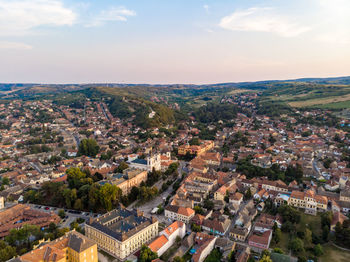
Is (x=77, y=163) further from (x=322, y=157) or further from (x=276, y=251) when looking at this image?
(x=322, y=157)

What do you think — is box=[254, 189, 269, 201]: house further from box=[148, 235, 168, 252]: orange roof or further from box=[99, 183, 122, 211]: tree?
box=[99, 183, 122, 211]: tree

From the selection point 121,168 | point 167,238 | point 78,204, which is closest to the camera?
point 167,238

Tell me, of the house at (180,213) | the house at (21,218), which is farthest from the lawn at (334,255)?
the house at (21,218)

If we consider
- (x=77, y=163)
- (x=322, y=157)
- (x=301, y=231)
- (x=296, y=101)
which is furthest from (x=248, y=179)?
(x=296, y=101)

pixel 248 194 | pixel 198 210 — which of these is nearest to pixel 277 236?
pixel 198 210

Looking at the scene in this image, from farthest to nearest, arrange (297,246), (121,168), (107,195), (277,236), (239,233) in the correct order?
1. (121,168)
2. (107,195)
3. (239,233)
4. (277,236)
5. (297,246)

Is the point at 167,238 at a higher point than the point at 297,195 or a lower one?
lower

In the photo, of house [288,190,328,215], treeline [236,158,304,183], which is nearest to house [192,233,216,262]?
house [288,190,328,215]

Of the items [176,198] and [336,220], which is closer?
[336,220]

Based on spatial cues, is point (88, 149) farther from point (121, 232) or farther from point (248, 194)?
point (248, 194)
